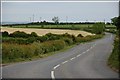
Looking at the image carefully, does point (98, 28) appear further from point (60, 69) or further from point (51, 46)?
point (60, 69)

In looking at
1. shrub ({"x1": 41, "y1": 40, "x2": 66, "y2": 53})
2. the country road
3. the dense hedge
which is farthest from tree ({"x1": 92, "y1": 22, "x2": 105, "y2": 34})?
the country road

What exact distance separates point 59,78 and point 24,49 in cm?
1504

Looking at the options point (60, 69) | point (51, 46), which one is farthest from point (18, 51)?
point (51, 46)

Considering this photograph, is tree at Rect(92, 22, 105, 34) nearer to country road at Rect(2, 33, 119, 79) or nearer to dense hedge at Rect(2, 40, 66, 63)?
dense hedge at Rect(2, 40, 66, 63)

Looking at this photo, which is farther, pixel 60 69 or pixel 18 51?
pixel 18 51

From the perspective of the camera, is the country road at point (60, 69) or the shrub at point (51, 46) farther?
the shrub at point (51, 46)

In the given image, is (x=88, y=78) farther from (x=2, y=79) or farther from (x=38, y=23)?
(x=38, y=23)

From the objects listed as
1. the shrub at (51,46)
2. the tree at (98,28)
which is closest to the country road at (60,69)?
the shrub at (51,46)

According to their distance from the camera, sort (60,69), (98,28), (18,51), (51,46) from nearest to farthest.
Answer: (60,69) → (18,51) → (51,46) → (98,28)

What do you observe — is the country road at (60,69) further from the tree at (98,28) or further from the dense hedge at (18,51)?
the tree at (98,28)

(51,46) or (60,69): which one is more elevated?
(60,69)

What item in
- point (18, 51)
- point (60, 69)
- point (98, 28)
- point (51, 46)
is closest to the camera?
point (60, 69)

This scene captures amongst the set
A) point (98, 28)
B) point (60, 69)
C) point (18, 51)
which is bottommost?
point (60, 69)

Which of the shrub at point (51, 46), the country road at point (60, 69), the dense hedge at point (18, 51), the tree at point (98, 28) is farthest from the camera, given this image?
the tree at point (98, 28)
